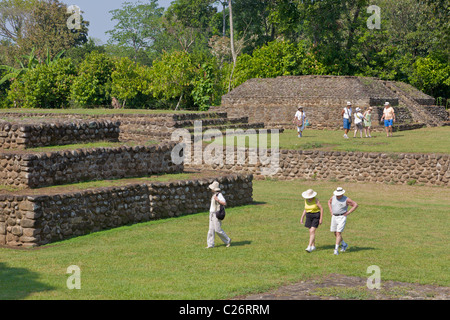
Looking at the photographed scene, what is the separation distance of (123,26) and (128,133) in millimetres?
75718

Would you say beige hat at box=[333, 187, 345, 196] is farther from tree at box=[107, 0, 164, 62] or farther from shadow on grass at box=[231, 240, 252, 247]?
tree at box=[107, 0, 164, 62]

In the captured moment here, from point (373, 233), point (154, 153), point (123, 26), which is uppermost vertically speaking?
point (123, 26)

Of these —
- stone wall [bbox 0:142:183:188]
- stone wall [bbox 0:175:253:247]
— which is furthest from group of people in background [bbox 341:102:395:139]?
stone wall [bbox 0:175:253:247]

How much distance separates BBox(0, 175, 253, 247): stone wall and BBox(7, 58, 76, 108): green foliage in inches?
1098

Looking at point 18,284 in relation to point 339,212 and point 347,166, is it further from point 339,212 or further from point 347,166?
point 347,166

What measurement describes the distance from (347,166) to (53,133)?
12.7 meters

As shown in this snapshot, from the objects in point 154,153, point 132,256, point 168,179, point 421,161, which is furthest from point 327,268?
point 421,161

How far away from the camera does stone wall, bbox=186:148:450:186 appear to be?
25.8 meters

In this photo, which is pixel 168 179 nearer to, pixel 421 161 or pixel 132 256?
pixel 132 256

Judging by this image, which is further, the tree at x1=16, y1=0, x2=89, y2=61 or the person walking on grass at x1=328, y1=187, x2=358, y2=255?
the tree at x1=16, y1=0, x2=89, y2=61

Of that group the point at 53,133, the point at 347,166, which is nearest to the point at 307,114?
the point at 347,166

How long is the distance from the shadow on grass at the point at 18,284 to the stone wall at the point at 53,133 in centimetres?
658

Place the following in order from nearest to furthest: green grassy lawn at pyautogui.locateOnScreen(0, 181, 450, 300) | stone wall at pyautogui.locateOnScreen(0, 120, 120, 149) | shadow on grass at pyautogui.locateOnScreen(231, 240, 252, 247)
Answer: green grassy lawn at pyautogui.locateOnScreen(0, 181, 450, 300) < shadow on grass at pyautogui.locateOnScreen(231, 240, 252, 247) < stone wall at pyautogui.locateOnScreen(0, 120, 120, 149)
